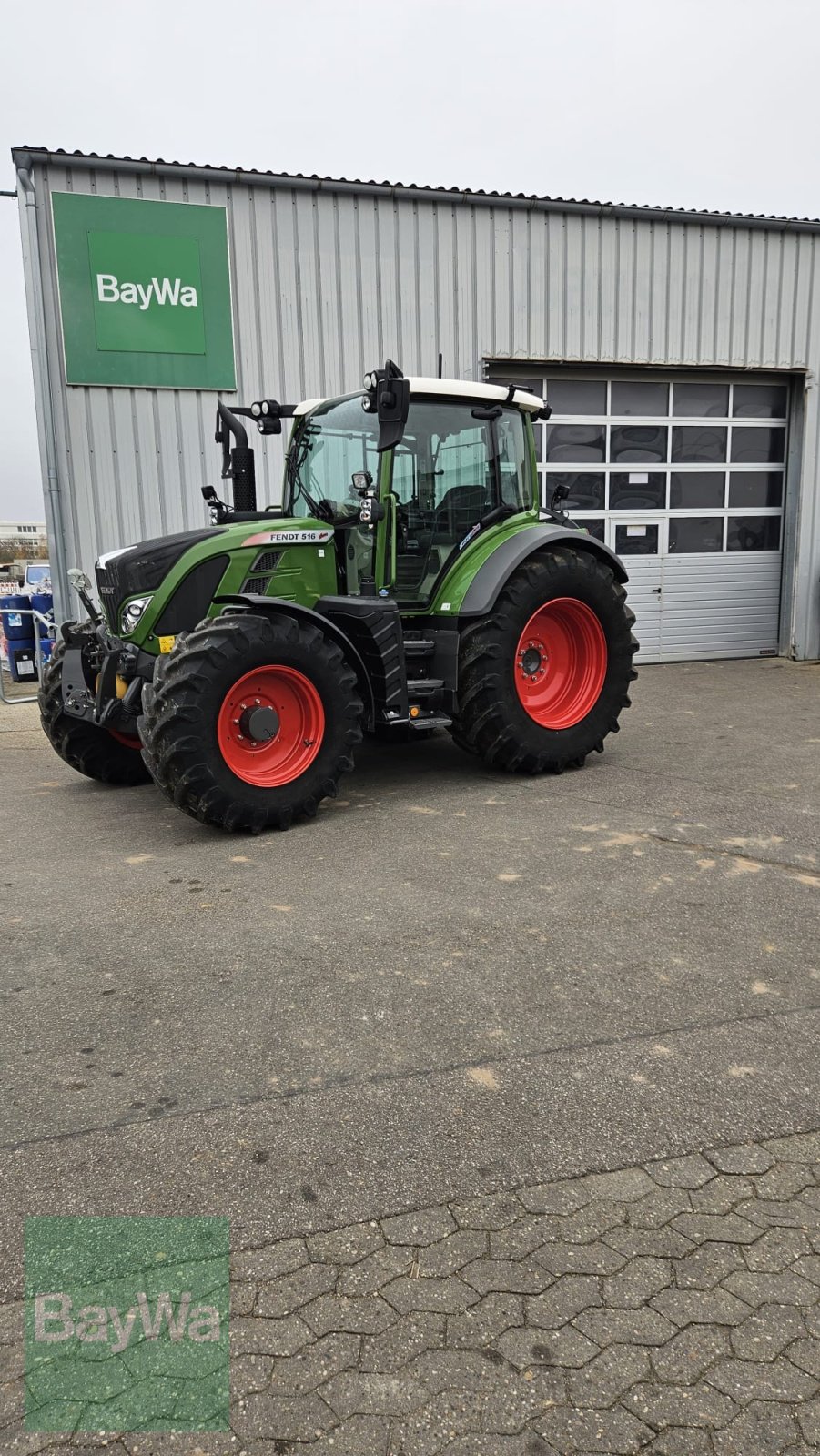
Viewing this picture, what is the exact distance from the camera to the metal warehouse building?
951 centimetres

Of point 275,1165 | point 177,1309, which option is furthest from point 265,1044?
point 177,1309

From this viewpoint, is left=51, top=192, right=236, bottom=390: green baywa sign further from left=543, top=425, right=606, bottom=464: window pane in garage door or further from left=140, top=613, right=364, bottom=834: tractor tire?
left=140, top=613, right=364, bottom=834: tractor tire

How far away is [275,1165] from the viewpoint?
2480mm

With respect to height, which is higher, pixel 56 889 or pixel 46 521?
pixel 46 521

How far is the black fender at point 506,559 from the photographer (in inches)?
240

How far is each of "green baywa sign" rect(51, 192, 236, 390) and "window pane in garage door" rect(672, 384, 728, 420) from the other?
5.33 m

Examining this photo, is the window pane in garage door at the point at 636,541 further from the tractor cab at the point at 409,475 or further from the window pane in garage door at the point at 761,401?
the tractor cab at the point at 409,475

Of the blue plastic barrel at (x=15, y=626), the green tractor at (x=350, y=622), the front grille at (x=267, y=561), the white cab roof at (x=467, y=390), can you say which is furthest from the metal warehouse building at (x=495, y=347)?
the front grille at (x=267, y=561)

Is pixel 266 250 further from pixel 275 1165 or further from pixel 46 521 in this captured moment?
pixel 275 1165

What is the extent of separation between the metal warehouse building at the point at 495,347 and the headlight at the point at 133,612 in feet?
15.0

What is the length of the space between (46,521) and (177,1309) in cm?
892

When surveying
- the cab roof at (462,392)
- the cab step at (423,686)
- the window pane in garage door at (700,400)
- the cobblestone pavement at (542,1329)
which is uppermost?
the window pane in garage door at (700,400)

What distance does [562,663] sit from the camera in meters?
6.92

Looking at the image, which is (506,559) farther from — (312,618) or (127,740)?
(127,740)
